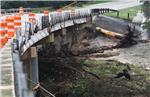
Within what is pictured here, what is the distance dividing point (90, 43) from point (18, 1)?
10949 millimetres

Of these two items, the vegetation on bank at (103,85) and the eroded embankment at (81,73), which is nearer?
the vegetation on bank at (103,85)

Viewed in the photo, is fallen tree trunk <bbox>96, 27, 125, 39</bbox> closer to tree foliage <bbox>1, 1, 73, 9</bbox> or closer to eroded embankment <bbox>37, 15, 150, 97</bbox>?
eroded embankment <bbox>37, 15, 150, 97</bbox>

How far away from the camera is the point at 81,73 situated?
3127cm

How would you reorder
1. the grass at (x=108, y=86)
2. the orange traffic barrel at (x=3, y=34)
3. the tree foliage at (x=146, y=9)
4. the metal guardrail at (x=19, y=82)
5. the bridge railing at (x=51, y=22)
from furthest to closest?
the tree foliage at (x=146, y=9), the grass at (x=108, y=86), the bridge railing at (x=51, y=22), the orange traffic barrel at (x=3, y=34), the metal guardrail at (x=19, y=82)

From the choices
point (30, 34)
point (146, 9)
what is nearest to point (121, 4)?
point (146, 9)

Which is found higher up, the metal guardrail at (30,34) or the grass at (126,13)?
the metal guardrail at (30,34)

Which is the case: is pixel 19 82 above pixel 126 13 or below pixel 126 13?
above

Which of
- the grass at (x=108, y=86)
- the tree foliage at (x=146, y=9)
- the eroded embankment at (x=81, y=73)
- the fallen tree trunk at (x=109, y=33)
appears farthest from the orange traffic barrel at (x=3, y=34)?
the tree foliage at (x=146, y=9)

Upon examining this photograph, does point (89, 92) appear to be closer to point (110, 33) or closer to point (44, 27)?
point (44, 27)

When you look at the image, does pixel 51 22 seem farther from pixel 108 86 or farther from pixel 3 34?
pixel 3 34

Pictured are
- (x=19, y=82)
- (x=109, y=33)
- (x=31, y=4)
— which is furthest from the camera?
(x=31, y=4)

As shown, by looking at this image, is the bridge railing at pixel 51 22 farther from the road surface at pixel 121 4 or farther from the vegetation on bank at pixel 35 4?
the road surface at pixel 121 4

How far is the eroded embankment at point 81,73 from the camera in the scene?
1059 inches

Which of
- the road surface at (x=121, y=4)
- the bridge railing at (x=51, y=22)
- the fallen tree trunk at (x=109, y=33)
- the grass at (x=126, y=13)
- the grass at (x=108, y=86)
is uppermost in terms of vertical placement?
the bridge railing at (x=51, y=22)
